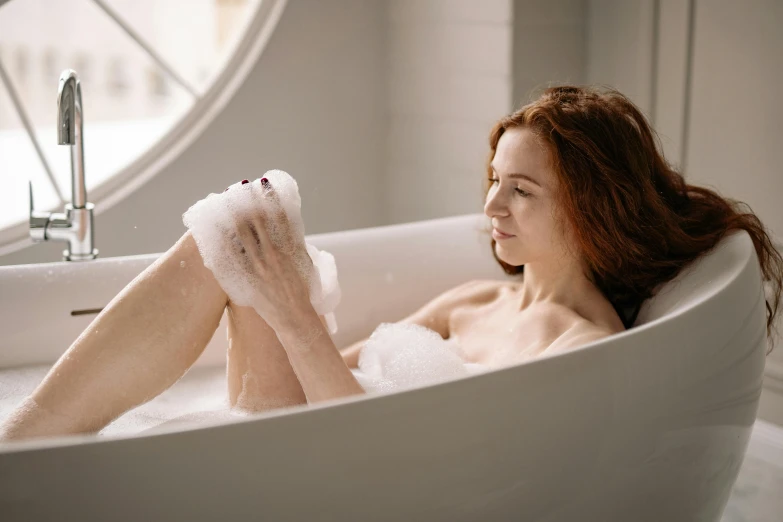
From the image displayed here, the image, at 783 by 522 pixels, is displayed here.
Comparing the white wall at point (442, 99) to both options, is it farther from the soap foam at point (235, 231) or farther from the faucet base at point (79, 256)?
the soap foam at point (235, 231)

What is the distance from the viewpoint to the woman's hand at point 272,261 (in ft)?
4.68

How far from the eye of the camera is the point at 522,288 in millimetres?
1864

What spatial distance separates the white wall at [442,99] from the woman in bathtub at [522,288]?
1.12m

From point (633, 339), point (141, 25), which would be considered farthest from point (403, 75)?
point (141, 25)

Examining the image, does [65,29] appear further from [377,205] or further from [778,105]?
[778,105]

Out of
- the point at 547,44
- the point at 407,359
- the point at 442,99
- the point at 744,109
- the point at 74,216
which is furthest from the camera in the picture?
the point at 442,99

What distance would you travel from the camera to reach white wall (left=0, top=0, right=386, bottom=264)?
9.44ft

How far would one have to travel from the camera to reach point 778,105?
88.8 inches

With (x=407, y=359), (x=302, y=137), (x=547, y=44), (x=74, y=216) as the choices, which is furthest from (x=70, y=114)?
(x=547, y=44)

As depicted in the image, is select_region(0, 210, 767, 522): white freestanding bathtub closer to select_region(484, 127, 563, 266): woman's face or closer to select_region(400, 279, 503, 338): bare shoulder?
select_region(484, 127, 563, 266): woman's face

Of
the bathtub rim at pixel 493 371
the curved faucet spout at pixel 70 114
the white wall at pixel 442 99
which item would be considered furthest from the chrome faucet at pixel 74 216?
the white wall at pixel 442 99

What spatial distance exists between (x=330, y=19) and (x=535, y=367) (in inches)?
86.3

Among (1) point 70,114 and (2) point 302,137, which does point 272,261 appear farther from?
(2) point 302,137

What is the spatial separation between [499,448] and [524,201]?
58 centimetres
